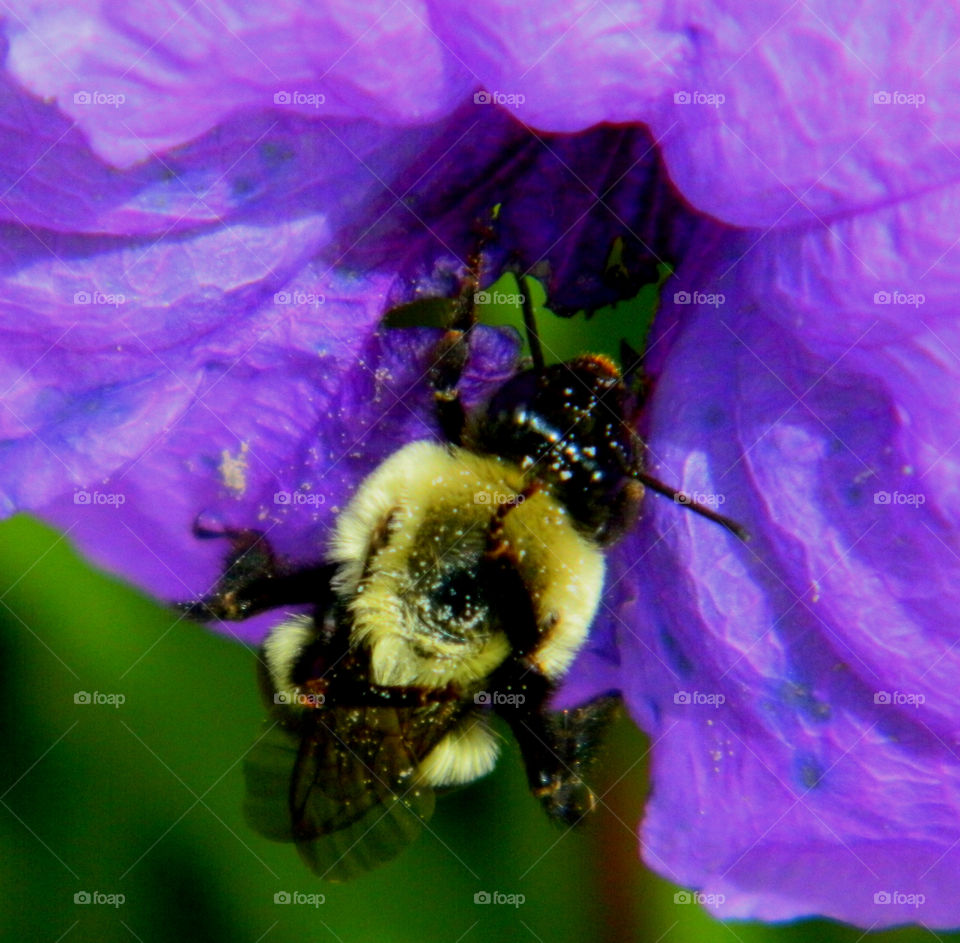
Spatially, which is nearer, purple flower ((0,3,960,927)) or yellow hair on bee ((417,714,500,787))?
purple flower ((0,3,960,927))

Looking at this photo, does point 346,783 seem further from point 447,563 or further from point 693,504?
point 693,504

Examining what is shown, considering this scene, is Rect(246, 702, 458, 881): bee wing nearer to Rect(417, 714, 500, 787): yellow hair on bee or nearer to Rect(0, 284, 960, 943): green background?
Rect(417, 714, 500, 787): yellow hair on bee

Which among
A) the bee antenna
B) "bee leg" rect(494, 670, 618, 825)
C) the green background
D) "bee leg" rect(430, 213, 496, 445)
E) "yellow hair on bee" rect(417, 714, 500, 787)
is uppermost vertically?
"bee leg" rect(430, 213, 496, 445)

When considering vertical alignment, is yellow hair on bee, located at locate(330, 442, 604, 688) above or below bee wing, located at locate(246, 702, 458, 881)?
above

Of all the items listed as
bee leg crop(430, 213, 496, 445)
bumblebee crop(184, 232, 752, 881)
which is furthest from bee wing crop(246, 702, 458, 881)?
bee leg crop(430, 213, 496, 445)

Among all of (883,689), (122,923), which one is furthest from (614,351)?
(122,923)

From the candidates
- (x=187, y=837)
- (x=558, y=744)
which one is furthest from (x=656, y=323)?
(x=187, y=837)
